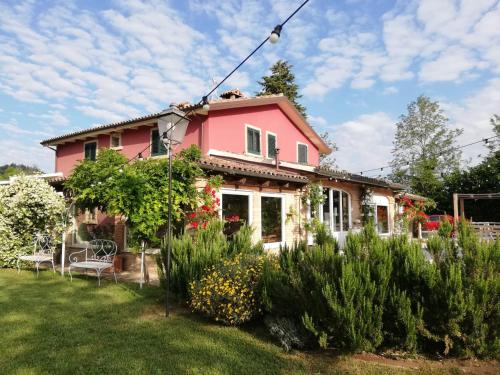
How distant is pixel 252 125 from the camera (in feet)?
51.8

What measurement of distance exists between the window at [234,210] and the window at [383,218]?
30.2 feet

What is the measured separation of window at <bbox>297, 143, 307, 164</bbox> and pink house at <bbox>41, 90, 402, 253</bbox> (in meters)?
0.02

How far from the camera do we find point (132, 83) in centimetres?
1196

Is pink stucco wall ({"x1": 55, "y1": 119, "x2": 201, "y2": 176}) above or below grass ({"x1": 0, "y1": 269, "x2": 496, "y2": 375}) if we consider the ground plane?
above

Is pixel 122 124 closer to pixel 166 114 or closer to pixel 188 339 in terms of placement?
pixel 166 114

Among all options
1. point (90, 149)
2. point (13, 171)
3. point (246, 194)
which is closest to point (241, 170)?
point (246, 194)

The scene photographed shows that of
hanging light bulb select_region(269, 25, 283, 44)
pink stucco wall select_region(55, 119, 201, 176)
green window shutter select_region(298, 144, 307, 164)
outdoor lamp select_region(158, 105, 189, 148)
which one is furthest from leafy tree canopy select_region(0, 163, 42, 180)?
green window shutter select_region(298, 144, 307, 164)

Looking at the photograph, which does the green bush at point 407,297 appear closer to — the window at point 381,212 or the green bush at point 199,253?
the green bush at point 199,253

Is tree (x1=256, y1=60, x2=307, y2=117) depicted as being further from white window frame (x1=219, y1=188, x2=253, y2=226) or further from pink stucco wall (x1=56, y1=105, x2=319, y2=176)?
white window frame (x1=219, y1=188, x2=253, y2=226)

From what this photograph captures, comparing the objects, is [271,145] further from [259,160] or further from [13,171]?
[13,171]

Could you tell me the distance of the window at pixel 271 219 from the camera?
1139 centimetres

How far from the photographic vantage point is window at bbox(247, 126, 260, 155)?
1547 centimetres

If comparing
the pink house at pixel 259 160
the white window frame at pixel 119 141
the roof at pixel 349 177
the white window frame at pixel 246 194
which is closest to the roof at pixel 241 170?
the pink house at pixel 259 160

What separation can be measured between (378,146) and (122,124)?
3447 cm
